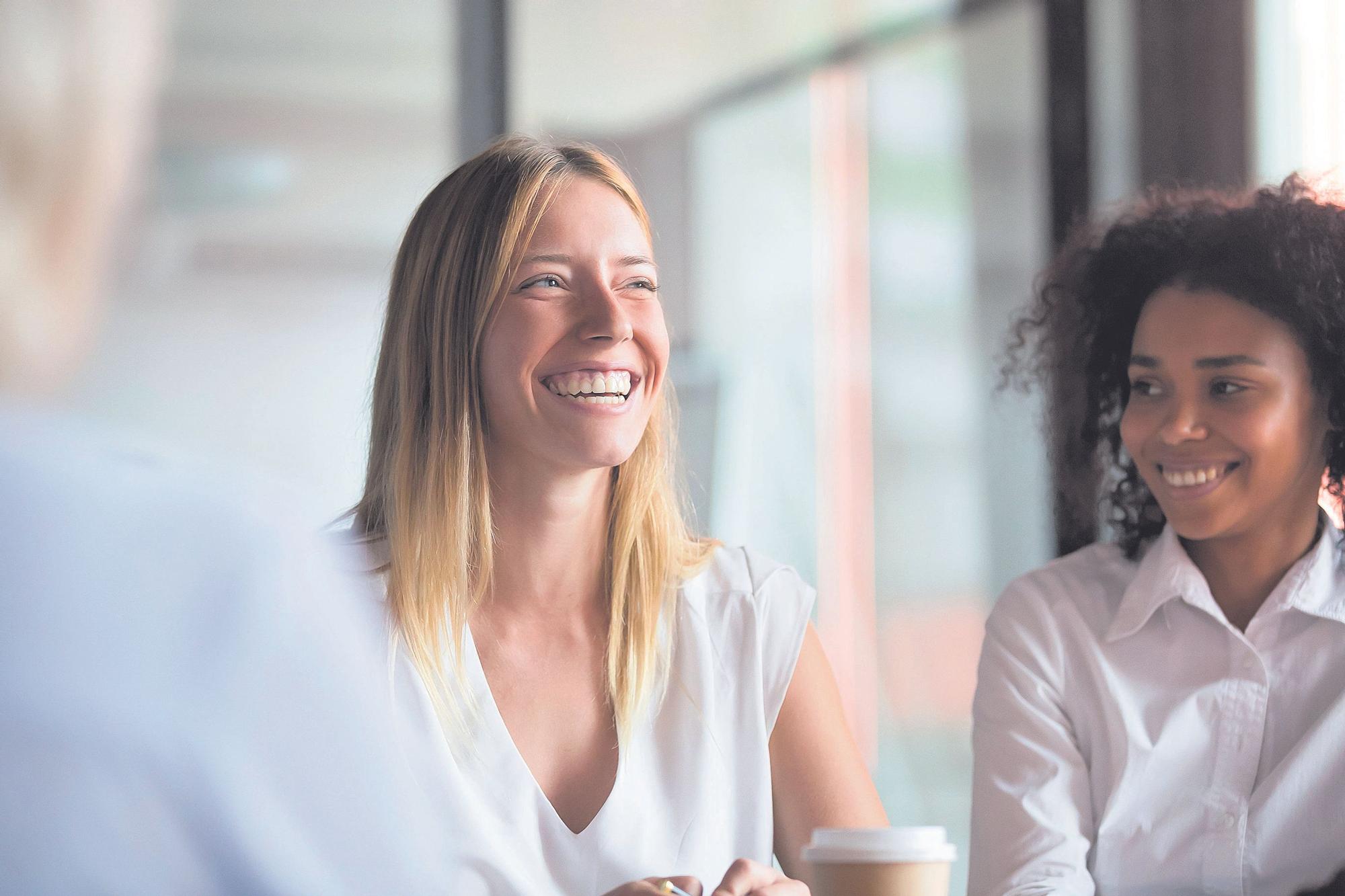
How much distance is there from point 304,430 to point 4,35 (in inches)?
98.2

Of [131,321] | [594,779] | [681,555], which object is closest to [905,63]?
[131,321]

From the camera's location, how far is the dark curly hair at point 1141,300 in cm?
156

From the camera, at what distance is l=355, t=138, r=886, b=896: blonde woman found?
4.55ft

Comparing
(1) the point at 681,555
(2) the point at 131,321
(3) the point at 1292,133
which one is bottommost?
(1) the point at 681,555

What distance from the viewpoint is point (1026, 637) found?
1.57 m

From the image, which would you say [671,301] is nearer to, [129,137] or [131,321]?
[131,321]

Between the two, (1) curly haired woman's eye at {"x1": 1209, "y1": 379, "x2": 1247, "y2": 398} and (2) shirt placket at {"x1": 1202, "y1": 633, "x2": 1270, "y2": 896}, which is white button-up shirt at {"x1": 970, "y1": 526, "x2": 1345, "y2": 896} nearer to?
(2) shirt placket at {"x1": 1202, "y1": 633, "x2": 1270, "y2": 896}

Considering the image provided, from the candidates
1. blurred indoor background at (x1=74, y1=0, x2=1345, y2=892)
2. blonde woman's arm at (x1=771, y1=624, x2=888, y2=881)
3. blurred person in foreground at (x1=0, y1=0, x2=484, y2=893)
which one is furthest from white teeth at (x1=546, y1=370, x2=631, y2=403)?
blurred indoor background at (x1=74, y1=0, x2=1345, y2=892)

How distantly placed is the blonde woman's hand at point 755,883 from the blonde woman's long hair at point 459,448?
0.31 meters

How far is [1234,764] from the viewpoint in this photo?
1.45 m

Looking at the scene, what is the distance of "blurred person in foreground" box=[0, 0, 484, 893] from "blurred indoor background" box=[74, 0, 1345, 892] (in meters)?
2.28

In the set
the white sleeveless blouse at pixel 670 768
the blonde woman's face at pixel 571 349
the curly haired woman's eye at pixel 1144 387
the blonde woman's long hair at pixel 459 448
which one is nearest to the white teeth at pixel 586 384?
the blonde woman's face at pixel 571 349

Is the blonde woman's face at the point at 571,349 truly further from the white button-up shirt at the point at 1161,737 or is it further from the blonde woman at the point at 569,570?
the white button-up shirt at the point at 1161,737

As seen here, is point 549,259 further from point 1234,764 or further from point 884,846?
point 1234,764
